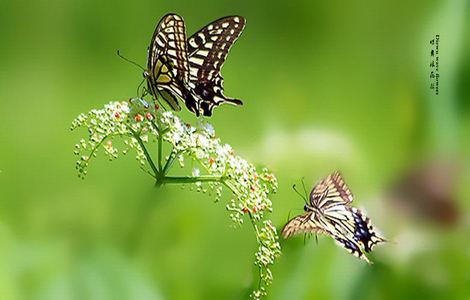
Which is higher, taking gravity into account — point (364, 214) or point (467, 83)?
point (467, 83)

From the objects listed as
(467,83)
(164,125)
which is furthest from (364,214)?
(164,125)

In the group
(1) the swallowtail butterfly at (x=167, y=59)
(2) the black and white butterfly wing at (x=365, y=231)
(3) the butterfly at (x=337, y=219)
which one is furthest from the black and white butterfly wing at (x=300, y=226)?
(1) the swallowtail butterfly at (x=167, y=59)

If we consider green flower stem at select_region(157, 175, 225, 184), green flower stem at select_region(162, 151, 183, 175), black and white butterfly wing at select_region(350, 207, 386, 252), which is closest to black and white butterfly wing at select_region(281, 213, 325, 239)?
black and white butterfly wing at select_region(350, 207, 386, 252)

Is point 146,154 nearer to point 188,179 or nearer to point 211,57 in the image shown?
point 188,179

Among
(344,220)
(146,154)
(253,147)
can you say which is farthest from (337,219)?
(146,154)

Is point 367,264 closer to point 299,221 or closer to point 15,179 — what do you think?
point 299,221

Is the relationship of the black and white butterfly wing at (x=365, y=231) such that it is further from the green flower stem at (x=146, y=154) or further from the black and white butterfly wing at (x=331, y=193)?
the green flower stem at (x=146, y=154)

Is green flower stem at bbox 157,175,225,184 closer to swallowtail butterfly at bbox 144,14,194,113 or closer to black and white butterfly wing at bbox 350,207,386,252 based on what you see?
swallowtail butterfly at bbox 144,14,194,113
